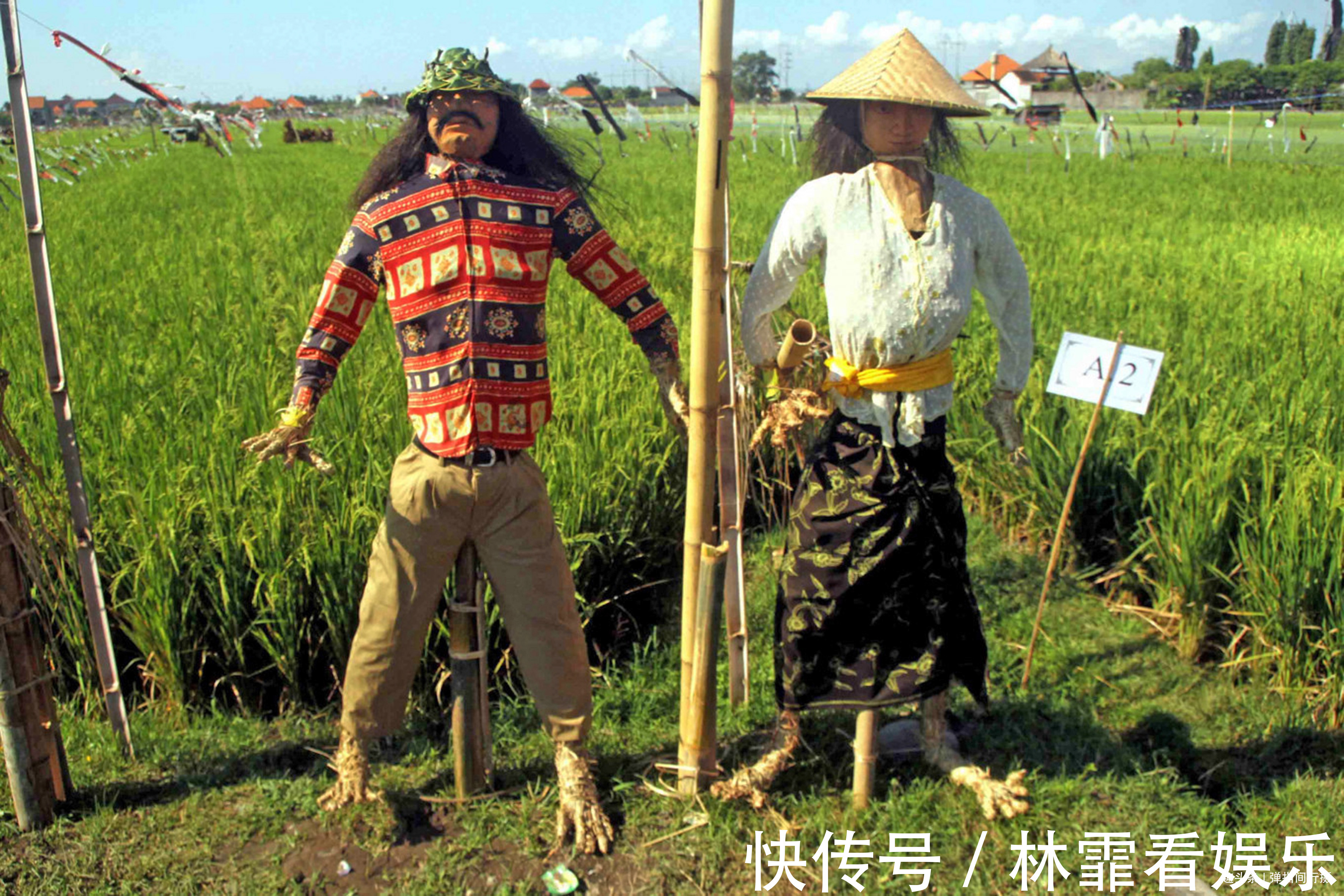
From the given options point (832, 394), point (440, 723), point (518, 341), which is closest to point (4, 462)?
point (440, 723)

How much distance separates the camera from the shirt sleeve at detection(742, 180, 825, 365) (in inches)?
74.4

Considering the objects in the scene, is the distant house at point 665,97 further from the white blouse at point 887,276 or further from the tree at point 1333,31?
the tree at point 1333,31

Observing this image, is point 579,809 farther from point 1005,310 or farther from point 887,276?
point 1005,310

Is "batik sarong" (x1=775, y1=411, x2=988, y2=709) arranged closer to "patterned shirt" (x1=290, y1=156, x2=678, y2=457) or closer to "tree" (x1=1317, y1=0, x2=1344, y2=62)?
"patterned shirt" (x1=290, y1=156, x2=678, y2=457)

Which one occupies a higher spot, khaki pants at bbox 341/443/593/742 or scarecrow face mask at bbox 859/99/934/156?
scarecrow face mask at bbox 859/99/934/156

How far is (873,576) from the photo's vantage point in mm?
1970

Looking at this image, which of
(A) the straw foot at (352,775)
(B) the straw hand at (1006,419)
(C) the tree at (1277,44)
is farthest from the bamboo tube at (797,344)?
(C) the tree at (1277,44)

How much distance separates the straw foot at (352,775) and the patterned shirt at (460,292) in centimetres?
65

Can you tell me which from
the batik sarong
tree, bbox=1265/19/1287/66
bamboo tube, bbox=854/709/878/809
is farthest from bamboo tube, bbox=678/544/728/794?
tree, bbox=1265/19/1287/66

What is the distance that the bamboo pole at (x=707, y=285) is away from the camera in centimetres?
167

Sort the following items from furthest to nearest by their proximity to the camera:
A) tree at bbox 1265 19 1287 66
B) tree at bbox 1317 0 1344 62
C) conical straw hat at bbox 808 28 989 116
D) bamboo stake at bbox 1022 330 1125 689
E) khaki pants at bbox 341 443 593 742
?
1. tree at bbox 1265 19 1287 66
2. tree at bbox 1317 0 1344 62
3. bamboo stake at bbox 1022 330 1125 689
4. khaki pants at bbox 341 443 593 742
5. conical straw hat at bbox 808 28 989 116

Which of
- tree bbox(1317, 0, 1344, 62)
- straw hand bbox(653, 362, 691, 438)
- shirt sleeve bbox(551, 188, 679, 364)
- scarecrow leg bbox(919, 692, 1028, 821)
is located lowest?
scarecrow leg bbox(919, 692, 1028, 821)

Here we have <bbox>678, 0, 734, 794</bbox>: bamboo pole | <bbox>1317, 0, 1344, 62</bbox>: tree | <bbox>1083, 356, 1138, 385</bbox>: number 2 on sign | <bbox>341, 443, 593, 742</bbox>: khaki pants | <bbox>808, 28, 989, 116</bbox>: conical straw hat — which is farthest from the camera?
<bbox>1317, 0, 1344, 62</bbox>: tree

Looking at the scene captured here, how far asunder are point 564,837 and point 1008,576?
1.81 meters
